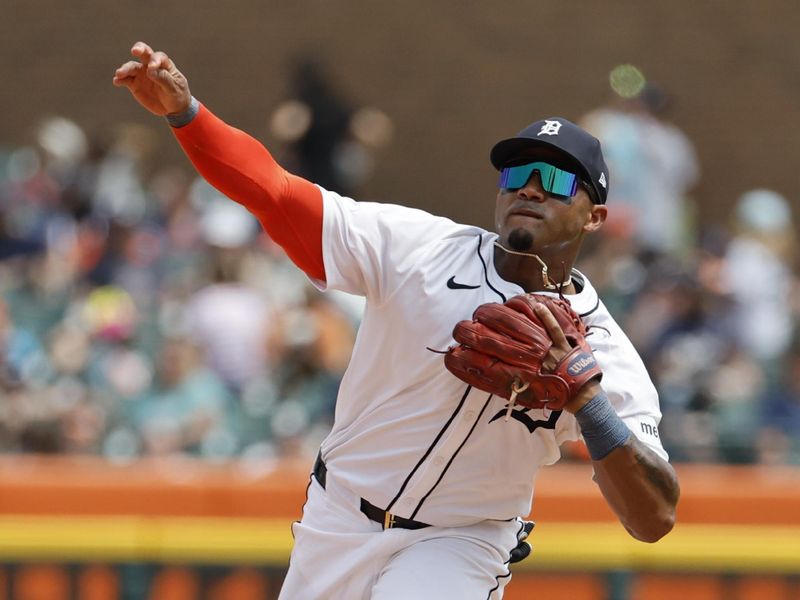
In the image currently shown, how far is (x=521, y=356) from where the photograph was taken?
390cm

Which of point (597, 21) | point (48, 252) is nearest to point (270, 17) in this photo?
point (597, 21)

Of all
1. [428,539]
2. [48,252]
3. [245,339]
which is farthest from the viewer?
[48,252]

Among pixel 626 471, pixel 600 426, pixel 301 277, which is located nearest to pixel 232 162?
pixel 600 426

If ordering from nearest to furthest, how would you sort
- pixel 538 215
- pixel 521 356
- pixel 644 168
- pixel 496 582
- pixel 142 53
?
pixel 521 356 < pixel 142 53 < pixel 538 215 < pixel 496 582 < pixel 644 168

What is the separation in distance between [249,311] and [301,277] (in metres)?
0.61

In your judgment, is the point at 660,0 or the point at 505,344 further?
the point at 660,0

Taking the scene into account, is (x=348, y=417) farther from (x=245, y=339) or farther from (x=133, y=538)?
(x=245, y=339)

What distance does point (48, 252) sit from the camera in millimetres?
9094

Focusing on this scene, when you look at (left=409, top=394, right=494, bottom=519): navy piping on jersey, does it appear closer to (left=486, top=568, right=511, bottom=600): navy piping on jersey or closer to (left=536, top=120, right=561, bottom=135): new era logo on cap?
(left=486, top=568, right=511, bottom=600): navy piping on jersey

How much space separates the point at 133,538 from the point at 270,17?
628 cm

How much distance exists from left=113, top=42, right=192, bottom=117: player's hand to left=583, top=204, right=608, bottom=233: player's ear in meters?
1.18

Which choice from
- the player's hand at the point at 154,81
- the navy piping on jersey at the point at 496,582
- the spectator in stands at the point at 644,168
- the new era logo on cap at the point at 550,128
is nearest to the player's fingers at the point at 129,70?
the player's hand at the point at 154,81

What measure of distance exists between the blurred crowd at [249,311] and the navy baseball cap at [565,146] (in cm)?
391

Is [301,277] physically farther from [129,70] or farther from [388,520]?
[129,70]
